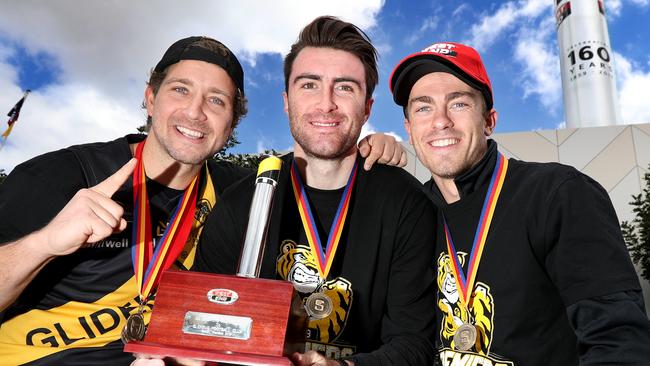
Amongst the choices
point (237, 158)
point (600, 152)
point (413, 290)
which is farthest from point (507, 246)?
point (600, 152)

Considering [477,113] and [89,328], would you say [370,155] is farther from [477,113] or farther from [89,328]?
[89,328]

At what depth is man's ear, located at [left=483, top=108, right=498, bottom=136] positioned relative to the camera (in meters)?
2.53

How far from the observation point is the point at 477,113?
→ 2447mm

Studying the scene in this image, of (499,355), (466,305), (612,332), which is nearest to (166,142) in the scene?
(466,305)

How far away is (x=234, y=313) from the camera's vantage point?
1290mm

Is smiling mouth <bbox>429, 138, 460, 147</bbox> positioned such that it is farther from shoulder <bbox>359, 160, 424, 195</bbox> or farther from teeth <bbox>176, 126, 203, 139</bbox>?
teeth <bbox>176, 126, 203, 139</bbox>

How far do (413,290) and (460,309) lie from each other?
25cm

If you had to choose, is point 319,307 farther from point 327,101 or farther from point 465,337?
point 327,101

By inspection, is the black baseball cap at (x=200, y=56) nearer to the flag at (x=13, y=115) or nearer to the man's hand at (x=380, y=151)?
the man's hand at (x=380, y=151)

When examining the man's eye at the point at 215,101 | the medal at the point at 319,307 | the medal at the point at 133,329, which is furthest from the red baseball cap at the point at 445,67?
→ the medal at the point at 133,329

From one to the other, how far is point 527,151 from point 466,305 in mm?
10974

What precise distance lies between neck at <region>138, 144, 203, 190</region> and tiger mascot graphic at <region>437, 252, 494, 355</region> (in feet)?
5.17

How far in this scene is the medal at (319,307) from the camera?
71.1 inches

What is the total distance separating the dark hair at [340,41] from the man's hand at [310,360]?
5.48ft
